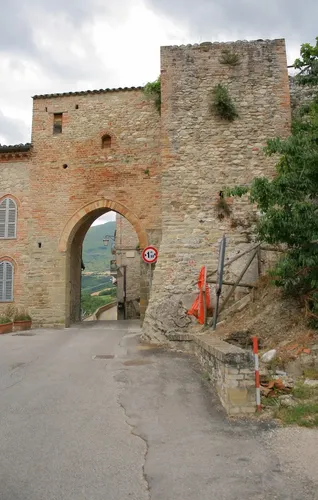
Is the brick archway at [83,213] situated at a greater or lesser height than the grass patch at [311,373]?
greater

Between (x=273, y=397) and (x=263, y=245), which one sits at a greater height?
(x=263, y=245)

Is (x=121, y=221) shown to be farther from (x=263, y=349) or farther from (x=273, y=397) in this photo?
(x=273, y=397)

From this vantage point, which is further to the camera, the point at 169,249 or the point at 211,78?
the point at 211,78

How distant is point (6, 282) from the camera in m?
15.5

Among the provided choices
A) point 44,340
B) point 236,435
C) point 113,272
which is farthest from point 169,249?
point 113,272

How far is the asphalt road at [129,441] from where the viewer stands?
304 centimetres

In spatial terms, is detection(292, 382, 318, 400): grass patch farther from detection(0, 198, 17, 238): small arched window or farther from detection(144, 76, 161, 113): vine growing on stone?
detection(0, 198, 17, 238): small arched window

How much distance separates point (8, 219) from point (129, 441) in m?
13.4

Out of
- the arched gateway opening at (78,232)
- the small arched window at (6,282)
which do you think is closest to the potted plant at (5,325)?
the small arched window at (6,282)

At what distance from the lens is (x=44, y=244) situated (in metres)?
15.1

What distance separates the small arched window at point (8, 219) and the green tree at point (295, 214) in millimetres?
11236

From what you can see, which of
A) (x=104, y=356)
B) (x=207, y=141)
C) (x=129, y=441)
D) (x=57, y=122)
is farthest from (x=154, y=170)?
(x=129, y=441)

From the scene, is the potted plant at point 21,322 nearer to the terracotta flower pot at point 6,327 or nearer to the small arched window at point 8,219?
the terracotta flower pot at point 6,327

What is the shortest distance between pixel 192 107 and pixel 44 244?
7489 millimetres
